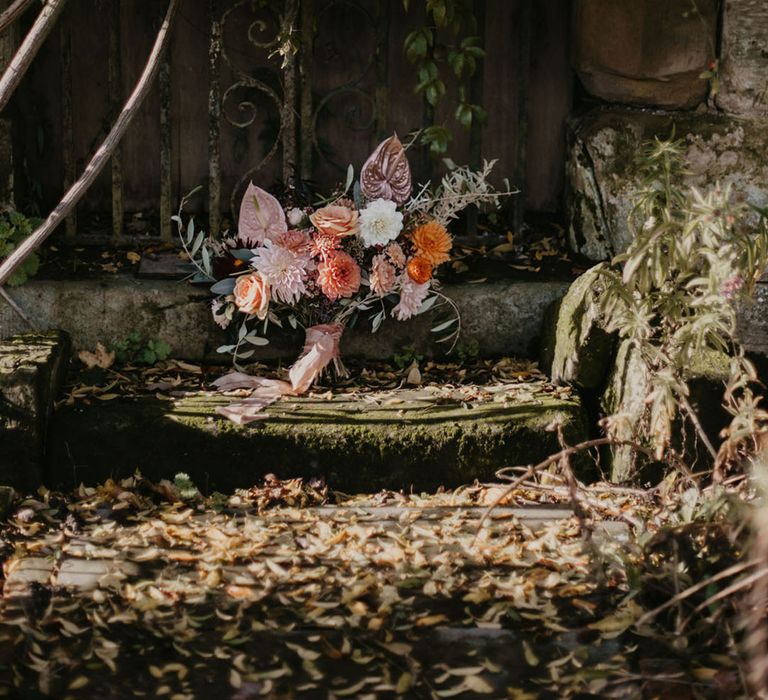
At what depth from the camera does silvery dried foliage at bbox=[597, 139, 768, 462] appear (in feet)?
10.7

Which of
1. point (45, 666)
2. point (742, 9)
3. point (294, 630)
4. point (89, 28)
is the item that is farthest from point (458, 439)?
point (89, 28)

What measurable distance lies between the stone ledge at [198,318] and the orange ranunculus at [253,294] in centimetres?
27

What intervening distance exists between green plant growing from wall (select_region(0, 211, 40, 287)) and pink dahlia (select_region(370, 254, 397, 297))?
1288 millimetres

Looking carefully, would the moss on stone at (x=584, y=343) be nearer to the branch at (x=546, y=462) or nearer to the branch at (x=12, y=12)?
the branch at (x=546, y=462)

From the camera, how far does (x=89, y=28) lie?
495 centimetres

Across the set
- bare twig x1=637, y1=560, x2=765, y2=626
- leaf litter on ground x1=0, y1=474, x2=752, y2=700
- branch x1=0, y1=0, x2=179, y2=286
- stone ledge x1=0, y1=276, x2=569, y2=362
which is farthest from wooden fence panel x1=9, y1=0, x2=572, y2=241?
bare twig x1=637, y1=560, x2=765, y2=626

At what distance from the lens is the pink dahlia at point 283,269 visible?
13.6 feet

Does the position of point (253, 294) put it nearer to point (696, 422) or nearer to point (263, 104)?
point (263, 104)

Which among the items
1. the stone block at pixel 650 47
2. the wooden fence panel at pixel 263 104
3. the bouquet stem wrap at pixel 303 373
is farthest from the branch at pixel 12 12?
the stone block at pixel 650 47

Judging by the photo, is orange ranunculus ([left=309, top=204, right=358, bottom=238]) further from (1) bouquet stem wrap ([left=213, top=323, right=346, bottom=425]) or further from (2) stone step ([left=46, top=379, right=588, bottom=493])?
(2) stone step ([left=46, top=379, right=588, bottom=493])

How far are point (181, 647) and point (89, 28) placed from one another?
120 inches

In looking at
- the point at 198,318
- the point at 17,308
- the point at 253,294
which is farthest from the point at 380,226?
the point at 17,308

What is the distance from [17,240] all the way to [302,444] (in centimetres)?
146

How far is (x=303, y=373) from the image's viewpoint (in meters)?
4.16
